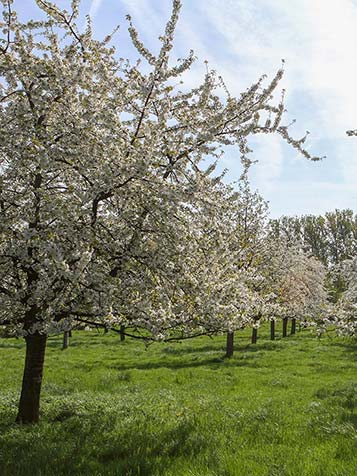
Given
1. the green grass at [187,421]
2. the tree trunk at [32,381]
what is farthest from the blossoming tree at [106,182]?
the green grass at [187,421]

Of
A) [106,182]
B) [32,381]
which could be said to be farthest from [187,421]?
[106,182]

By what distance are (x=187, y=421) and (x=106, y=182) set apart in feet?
21.7

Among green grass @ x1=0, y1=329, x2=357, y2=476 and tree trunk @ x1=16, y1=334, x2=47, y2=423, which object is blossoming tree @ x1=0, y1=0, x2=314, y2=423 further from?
green grass @ x1=0, y1=329, x2=357, y2=476

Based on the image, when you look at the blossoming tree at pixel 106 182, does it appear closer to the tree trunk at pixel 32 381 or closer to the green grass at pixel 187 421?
the tree trunk at pixel 32 381

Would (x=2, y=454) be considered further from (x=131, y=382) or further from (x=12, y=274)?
(x=131, y=382)

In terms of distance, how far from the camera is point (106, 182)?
352 inches

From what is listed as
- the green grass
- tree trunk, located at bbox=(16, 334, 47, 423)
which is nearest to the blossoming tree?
tree trunk, located at bbox=(16, 334, 47, 423)

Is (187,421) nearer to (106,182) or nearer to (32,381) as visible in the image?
(32,381)

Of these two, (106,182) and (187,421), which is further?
(187,421)

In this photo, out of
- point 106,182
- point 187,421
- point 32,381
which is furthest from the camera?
point 32,381

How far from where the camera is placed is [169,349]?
105ft

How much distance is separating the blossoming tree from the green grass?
231 centimetres

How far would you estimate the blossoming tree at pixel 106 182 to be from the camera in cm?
912

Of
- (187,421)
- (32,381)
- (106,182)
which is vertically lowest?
(187,421)
